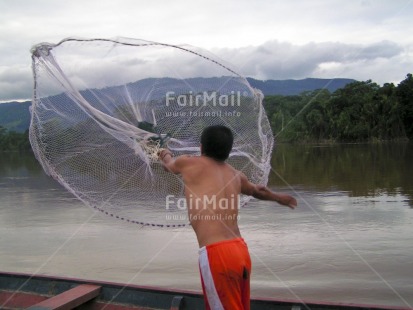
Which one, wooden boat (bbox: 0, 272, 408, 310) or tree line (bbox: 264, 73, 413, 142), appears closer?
wooden boat (bbox: 0, 272, 408, 310)

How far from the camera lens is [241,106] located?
4.53 metres

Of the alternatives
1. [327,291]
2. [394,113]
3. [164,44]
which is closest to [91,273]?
[327,291]

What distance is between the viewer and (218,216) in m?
2.88

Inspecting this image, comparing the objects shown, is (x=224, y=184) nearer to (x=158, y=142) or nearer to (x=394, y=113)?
(x=158, y=142)

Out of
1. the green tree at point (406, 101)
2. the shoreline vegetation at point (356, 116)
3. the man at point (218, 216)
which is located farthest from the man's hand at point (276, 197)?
the green tree at point (406, 101)

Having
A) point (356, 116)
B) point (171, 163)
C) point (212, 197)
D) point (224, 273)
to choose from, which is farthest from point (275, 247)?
point (356, 116)

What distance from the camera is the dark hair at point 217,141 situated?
2.98 metres

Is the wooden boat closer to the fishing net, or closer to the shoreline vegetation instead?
the fishing net

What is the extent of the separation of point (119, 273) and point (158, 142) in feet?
11.2

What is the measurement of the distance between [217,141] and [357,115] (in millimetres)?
51463

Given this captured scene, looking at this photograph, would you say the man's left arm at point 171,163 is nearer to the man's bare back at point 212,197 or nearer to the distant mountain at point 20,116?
the man's bare back at point 212,197

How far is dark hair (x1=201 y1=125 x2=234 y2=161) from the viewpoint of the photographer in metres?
2.98

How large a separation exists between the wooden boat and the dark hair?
1.46 m

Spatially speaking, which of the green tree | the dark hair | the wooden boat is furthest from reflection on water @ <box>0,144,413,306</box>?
the green tree
